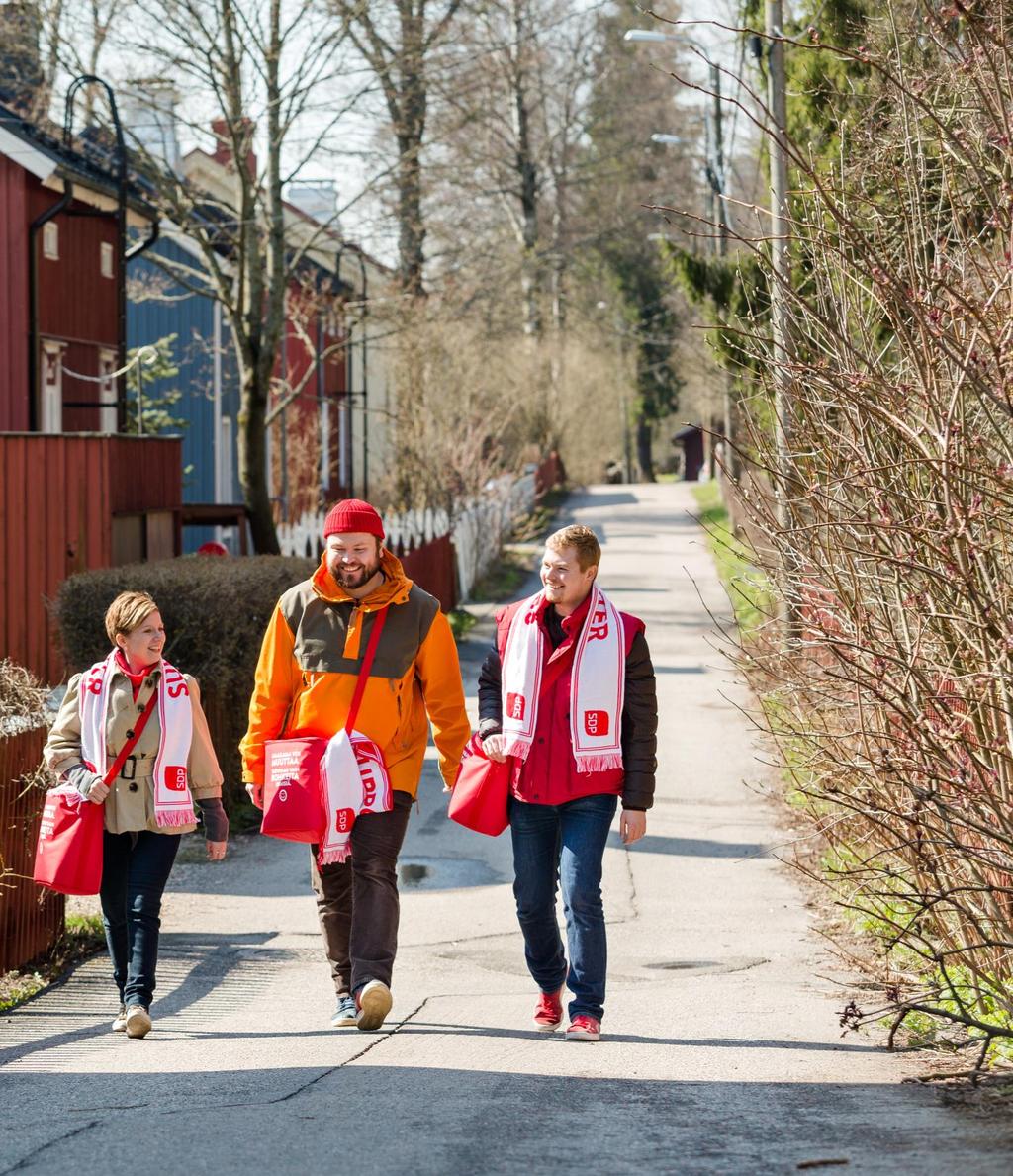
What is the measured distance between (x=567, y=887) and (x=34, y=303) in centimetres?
1697

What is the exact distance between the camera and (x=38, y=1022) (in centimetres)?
714

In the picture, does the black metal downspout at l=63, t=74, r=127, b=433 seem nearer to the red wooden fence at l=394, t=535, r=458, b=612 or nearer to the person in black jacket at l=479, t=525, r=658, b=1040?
the red wooden fence at l=394, t=535, r=458, b=612

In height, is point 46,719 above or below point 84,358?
below

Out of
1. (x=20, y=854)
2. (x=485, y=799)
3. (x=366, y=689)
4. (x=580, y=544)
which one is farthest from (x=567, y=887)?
(x=20, y=854)

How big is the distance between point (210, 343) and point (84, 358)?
23.4 ft

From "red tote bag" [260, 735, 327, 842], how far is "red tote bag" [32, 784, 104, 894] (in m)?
0.68

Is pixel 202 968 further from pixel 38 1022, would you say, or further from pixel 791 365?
pixel 791 365

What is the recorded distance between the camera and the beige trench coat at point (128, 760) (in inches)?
262

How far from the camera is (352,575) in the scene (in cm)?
645

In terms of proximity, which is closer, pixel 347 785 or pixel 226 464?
pixel 347 785

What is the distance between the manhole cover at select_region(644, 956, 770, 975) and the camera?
26.4 feet

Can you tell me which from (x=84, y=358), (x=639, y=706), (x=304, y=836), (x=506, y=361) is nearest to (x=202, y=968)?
(x=304, y=836)

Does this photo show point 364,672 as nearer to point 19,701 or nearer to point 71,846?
point 71,846

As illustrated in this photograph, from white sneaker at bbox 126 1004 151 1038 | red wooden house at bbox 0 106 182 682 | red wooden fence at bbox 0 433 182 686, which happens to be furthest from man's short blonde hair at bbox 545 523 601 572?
red wooden fence at bbox 0 433 182 686
